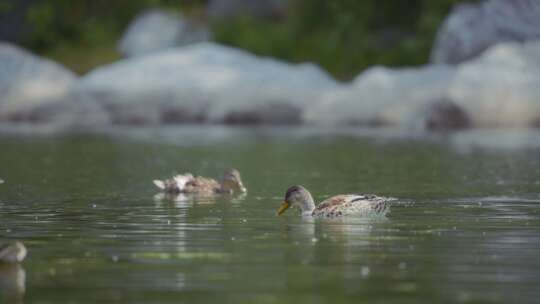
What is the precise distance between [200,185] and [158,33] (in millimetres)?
46071

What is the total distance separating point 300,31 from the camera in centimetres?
7025

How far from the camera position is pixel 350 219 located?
20.6 meters

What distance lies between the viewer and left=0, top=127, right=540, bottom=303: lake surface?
1373 centimetres

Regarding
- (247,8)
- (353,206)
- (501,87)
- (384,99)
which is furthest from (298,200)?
(247,8)

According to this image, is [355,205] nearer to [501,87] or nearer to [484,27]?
[501,87]

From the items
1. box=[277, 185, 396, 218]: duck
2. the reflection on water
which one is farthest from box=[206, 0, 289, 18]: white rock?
the reflection on water

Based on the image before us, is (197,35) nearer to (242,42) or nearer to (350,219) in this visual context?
(242,42)

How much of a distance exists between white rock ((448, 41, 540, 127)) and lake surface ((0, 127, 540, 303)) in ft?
44.1

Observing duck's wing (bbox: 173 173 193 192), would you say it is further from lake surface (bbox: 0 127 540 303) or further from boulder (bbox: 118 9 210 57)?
boulder (bbox: 118 9 210 57)

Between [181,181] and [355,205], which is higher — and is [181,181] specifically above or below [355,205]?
above

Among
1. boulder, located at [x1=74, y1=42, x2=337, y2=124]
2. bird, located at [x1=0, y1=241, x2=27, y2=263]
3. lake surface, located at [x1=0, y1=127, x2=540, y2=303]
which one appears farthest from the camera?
boulder, located at [x1=74, y1=42, x2=337, y2=124]

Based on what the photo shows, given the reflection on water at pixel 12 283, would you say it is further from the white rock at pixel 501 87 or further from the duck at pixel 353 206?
the white rock at pixel 501 87

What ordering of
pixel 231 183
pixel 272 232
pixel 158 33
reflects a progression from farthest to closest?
pixel 158 33
pixel 231 183
pixel 272 232

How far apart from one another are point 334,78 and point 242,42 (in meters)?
5.35
